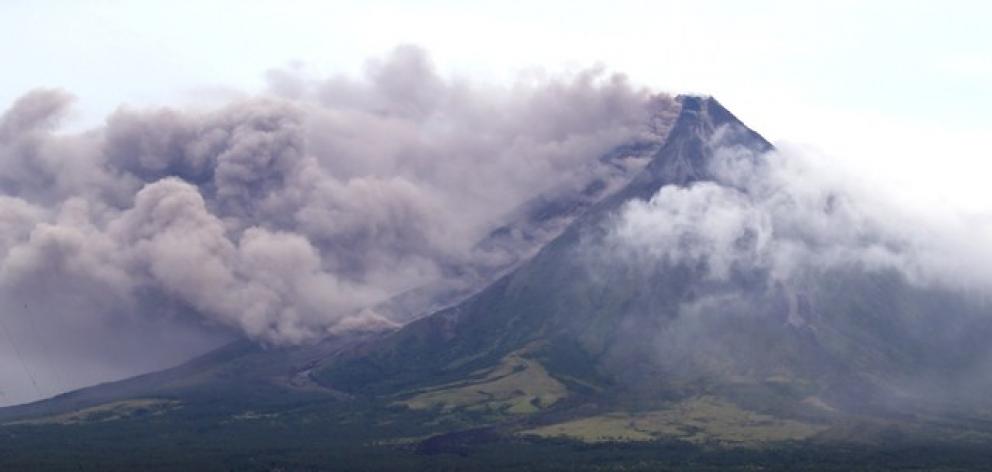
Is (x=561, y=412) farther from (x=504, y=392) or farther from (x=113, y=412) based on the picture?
(x=113, y=412)

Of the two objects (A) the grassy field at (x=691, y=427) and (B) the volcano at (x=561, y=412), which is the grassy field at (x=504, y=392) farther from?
(A) the grassy field at (x=691, y=427)

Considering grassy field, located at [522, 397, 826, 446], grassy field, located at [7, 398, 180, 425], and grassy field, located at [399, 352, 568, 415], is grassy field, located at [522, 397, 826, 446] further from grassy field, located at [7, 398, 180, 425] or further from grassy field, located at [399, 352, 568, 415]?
grassy field, located at [7, 398, 180, 425]

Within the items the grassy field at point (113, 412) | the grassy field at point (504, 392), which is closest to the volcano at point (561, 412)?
the grassy field at point (113, 412)

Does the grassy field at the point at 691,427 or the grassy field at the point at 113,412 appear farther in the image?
the grassy field at the point at 113,412

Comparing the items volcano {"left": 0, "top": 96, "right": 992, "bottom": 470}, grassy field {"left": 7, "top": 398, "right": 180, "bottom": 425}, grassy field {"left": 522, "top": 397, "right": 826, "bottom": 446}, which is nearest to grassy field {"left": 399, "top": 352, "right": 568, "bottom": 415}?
volcano {"left": 0, "top": 96, "right": 992, "bottom": 470}

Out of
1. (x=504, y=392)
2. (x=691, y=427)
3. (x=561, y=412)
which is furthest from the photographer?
(x=504, y=392)

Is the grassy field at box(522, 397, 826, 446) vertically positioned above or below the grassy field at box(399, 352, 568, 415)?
below

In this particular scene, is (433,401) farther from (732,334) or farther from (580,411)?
(732,334)

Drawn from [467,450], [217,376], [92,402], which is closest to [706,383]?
[467,450]

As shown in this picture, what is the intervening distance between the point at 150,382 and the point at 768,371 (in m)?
94.7

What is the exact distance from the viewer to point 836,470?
→ 120812 millimetres

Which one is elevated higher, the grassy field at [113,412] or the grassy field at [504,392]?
the grassy field at [504,392]

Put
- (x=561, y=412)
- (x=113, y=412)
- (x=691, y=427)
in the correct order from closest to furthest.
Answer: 1. (x=691, y=427)
2. (x=561, y=412)
3. (x=113, y=412)

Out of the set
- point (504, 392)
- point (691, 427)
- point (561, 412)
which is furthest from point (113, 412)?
point (691, 427)
